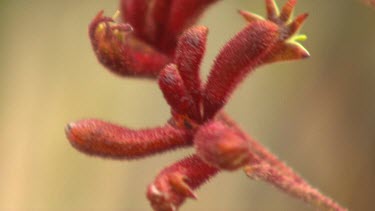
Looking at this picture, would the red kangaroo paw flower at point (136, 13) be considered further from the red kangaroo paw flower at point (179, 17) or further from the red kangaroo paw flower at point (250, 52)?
the red kangaroo paw flower at point (250, 52)

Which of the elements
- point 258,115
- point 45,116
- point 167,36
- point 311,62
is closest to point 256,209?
point 258,115

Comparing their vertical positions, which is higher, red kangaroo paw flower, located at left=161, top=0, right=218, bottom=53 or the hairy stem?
red kangaroo paw flower, located at left=161, top=0, right=218, bottom=53

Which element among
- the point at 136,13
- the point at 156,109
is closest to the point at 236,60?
the point at 136,13

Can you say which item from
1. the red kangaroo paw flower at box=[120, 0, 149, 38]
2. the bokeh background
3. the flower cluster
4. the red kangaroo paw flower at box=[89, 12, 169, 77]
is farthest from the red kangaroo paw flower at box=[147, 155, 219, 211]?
the bokeh background

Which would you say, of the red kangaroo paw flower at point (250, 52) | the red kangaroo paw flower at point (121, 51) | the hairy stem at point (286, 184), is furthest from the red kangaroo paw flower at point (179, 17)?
the hairy stem at point (286, 184)

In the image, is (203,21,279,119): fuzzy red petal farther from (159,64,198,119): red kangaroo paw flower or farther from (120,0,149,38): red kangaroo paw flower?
(120,0,149,38): red kangaroo paw flower

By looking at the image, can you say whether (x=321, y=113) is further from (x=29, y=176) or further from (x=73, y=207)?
(x=29, y=176)
